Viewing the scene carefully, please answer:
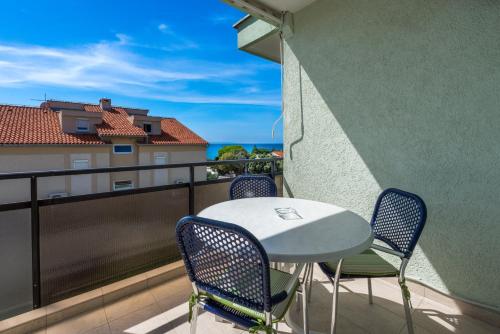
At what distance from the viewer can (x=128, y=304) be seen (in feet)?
6.15

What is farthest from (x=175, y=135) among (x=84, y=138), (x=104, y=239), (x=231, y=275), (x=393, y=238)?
(x=231, y=275)

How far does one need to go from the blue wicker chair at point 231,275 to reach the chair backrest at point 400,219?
32.2 inches

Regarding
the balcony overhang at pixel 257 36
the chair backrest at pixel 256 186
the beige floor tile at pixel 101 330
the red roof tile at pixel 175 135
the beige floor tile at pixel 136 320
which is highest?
the red roof tile at pixel 175 135

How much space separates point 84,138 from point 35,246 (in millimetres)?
19611

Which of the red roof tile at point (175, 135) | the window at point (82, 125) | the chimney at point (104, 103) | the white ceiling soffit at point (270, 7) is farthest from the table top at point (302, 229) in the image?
the chimney at point (104, 103)

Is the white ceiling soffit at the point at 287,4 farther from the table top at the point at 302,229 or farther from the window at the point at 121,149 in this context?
the window at the point at 121,149

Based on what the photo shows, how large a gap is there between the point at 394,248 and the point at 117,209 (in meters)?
2.01

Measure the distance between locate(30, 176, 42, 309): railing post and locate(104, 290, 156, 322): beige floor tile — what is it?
0.42 metres

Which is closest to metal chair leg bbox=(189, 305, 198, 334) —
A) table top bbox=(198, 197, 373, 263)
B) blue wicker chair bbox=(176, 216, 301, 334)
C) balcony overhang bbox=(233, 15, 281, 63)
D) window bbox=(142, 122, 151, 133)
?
blue wicker chair bbox=(176, 216, 301, 334)

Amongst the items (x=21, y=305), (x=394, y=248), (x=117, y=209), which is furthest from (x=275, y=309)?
(x=21, y=305)

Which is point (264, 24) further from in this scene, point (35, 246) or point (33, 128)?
point (33, 128)

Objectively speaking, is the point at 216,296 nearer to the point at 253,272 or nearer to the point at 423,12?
the point at 253,272

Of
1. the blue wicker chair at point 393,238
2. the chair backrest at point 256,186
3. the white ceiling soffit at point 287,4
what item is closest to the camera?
the blue wicker chair at point 393,238

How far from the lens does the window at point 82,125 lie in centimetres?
1828
